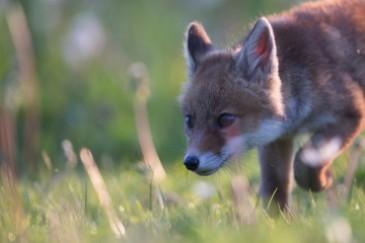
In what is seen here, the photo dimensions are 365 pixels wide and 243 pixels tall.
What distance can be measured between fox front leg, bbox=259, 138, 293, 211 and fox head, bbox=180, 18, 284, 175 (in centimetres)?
41

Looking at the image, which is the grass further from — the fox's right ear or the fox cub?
the fox's right ear

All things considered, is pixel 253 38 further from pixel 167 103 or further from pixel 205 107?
pixel 167 103

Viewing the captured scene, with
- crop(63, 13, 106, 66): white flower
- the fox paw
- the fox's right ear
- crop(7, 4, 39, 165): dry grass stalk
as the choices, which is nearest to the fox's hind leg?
the fox paw

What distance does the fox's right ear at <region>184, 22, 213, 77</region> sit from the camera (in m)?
6.64

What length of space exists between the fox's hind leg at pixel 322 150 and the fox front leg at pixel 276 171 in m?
0.32

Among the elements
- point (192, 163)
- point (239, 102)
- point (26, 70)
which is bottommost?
point (192, 163)

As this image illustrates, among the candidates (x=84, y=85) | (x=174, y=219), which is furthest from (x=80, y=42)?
(x=174, y=219)

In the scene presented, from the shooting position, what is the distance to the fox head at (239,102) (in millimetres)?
6066

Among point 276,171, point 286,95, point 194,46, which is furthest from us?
point 194,46

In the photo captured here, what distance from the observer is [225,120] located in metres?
6.14

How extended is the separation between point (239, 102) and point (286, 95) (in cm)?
34

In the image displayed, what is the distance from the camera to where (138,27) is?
45.1ft

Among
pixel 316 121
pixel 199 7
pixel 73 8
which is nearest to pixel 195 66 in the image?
pixel 316 121

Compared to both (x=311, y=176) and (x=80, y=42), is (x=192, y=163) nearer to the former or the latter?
(x=311, y=176)
